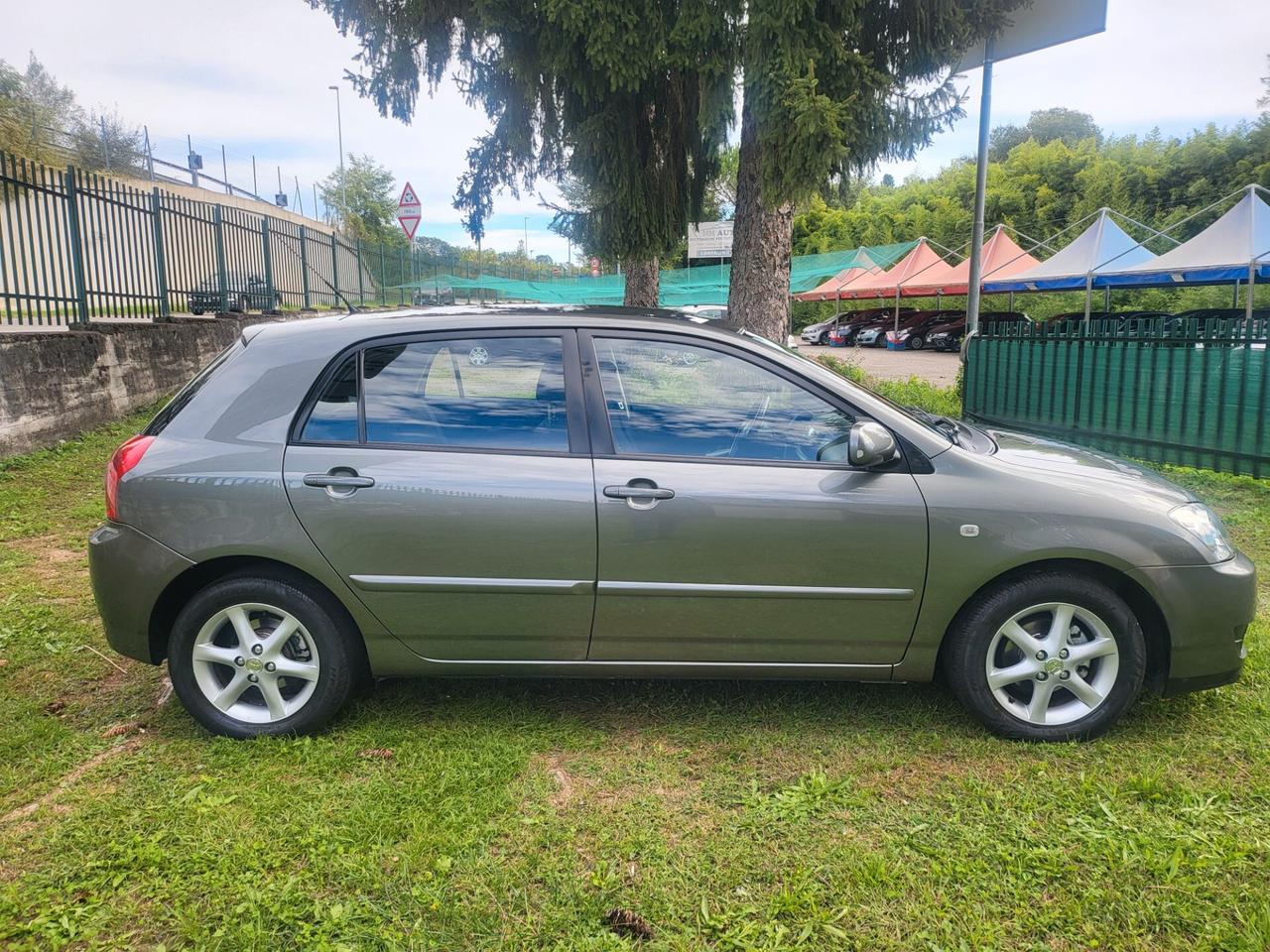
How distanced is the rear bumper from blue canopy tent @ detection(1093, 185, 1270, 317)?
1780 centimetres

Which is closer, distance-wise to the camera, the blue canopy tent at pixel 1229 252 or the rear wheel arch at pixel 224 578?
the rear wheel arch at pixel 224 578

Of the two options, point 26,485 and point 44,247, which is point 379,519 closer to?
point 26,485

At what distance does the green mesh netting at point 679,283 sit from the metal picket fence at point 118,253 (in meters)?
15.1

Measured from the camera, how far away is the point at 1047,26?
924 cm

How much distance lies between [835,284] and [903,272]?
171 inches

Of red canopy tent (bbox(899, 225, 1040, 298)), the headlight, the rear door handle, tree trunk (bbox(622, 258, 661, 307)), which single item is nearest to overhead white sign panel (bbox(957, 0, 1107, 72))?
tree trunk (bbox(622, 258, 661, 307))

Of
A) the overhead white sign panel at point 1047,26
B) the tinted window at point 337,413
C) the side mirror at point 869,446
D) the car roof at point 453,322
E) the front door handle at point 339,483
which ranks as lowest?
the front door handle at point 339,483

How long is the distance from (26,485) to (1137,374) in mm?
9431

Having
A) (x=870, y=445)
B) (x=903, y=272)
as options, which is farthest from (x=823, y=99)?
(x=903, y=272)

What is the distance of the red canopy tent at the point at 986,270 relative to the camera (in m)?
25.6

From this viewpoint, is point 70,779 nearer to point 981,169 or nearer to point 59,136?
point 981,169

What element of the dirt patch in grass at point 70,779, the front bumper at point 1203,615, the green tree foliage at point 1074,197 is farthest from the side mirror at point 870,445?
the green tree foliage at point 1074,197

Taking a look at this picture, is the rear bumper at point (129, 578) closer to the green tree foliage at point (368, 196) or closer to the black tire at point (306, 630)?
the black tire at point (306, 630)

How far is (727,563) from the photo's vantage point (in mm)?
3088
